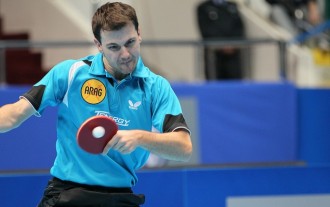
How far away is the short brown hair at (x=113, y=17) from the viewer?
3.38m

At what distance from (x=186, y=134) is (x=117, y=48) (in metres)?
0.50

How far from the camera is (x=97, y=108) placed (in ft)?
11.5

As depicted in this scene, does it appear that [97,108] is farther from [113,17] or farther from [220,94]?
[220,94]

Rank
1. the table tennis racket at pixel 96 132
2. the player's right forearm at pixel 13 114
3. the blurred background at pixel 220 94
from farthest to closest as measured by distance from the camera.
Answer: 1. the blurred background at pixel 220 94
2. the player's right forearm at pixel 13 114
3. the table tennis racket at pixel 96 132

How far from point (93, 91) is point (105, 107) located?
0.09m

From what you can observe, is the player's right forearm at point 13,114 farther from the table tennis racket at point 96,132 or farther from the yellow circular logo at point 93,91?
the table tennis racket at point 96,132

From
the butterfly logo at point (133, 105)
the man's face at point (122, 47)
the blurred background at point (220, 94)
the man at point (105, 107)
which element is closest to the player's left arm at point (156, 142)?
the man at point (105, 107)

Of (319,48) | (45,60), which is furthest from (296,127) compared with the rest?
(45,60)

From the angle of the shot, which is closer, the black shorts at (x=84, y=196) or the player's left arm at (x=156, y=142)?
the player's left arm at (x=156, y=142)

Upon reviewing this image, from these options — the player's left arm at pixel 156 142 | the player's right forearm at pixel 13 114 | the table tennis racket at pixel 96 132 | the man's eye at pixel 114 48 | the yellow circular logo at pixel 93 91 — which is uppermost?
the man's eye at pixel 114 48

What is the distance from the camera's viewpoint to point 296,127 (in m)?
8.22

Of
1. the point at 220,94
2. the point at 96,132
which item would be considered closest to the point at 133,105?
the point at 96,132

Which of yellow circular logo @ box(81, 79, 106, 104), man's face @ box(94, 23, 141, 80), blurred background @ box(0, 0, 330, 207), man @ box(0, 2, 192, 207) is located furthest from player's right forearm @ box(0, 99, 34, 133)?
blurred background @ box(0, 0, 330, 207)

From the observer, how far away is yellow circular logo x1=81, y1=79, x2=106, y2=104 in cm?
349
